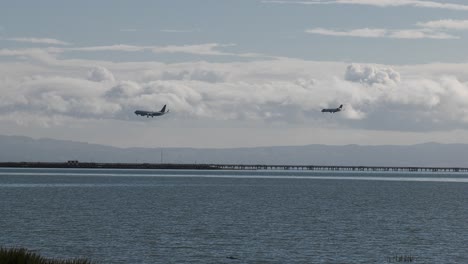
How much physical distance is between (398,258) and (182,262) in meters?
15.7

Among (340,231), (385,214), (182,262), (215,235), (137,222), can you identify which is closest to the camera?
(182,262)

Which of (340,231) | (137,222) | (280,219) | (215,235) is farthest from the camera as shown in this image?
(280,219)

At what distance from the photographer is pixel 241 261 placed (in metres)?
56.5

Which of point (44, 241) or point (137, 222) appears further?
point (137, 222)

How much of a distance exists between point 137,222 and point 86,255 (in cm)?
2692

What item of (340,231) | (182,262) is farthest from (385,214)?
(182,262)

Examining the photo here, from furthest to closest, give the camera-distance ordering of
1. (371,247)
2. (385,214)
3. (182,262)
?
(385,214)
(371,247)
(182,262)

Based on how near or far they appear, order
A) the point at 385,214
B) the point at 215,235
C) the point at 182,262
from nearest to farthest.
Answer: the point at 182,262, the point at 215,235, the point at 385,214

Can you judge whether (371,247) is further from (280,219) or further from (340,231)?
(280,219)

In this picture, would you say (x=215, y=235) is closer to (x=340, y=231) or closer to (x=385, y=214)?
(x=340, y=231)

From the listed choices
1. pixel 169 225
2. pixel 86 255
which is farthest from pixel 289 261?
pixel 169 225

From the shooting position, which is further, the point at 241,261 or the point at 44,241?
the point at 44,241

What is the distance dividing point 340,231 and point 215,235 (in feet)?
43.7

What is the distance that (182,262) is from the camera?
55.6 meters
